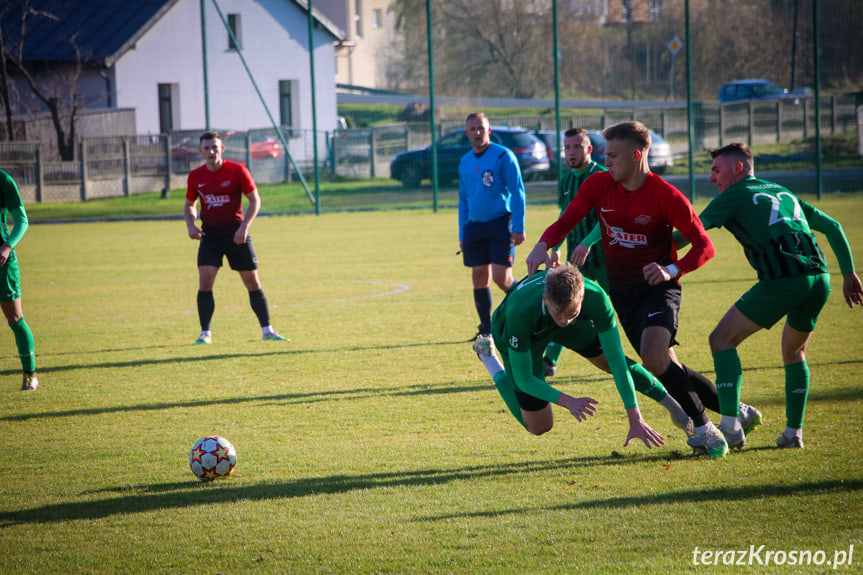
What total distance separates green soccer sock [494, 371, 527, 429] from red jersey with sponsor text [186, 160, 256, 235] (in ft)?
16.2

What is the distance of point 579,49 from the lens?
42156mm

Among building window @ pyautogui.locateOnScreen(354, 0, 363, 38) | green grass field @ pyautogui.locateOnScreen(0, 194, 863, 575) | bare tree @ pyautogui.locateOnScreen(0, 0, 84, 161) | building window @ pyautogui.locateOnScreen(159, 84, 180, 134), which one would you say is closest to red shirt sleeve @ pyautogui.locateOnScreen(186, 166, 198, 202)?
green grass field @ pyautogui.locateOnScreen(0, 194, 863, 575)

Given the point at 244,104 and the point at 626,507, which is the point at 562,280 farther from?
the point at 244,104

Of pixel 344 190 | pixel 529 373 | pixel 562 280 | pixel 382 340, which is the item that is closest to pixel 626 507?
pixel 529 373

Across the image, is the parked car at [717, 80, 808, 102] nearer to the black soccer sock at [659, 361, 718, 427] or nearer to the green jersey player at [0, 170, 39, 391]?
the green jersey player at [0, 170, 39, 391]

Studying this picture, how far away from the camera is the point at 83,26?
3516cm

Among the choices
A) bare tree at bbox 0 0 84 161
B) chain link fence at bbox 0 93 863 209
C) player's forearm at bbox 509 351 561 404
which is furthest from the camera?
bare tree at bbox 0 0 84 161

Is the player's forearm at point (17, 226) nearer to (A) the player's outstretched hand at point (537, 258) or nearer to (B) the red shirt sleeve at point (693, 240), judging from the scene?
(A) the player's outstretched hand at point (537, 258)

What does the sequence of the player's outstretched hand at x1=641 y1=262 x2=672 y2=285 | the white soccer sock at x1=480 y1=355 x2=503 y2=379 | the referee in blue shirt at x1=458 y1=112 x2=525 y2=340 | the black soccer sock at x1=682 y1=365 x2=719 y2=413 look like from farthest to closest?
the referee in blue shirt at x1=458 y1=112 x2=525 y2=340
the white soccer sock at x1=480 y1=355 x2=503 y2=379
the black soccer sock at x1=682 y1=365 x2=719 y2=413
the player's outstretched hand at x1=641 y1=262 x2=672 y2=285

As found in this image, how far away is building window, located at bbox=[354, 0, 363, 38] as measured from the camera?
66688 millimetres

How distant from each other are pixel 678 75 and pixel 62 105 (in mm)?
26481

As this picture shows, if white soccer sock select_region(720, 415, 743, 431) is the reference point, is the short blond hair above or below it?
above

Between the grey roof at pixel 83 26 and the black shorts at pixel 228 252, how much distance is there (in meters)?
26.2

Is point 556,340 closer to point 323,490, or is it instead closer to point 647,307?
point 647,307
